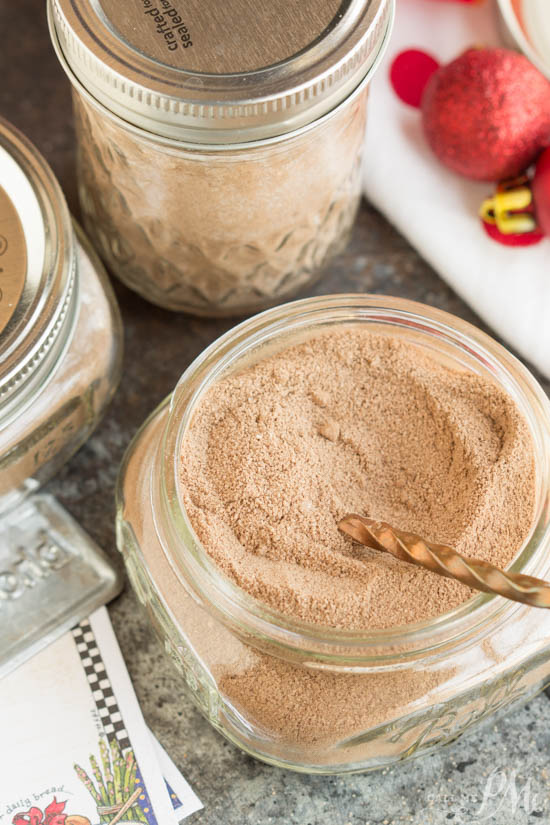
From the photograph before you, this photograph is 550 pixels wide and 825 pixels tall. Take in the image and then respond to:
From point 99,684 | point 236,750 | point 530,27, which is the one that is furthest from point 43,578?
point 530,27

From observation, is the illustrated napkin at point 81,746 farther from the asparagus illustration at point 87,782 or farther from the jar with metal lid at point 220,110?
the jar with metal lid at point 220,110

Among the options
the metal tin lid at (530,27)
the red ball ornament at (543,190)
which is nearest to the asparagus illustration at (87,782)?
the red ball ornament at (543,190)

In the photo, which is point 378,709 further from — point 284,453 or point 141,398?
point 141,398

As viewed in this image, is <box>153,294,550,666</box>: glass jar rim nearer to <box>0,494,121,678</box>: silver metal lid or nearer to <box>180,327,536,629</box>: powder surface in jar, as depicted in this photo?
<box>180,327,536,629</box>: powder surface in jar

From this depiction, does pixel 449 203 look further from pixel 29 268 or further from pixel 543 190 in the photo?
pixel 29 268

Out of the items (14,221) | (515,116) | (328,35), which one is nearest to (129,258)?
(14,221)

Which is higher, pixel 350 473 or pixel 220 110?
pixel 220 110
